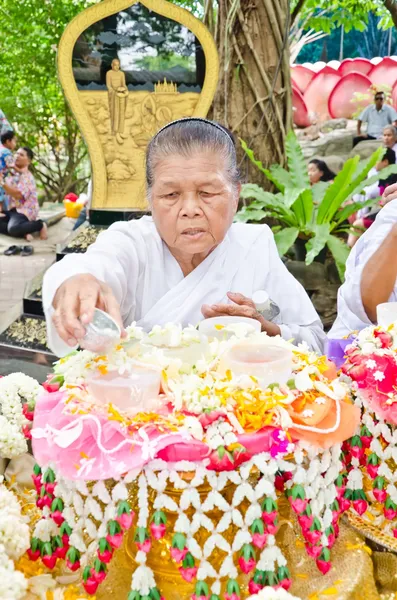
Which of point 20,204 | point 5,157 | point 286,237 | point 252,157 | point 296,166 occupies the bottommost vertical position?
point 20,204

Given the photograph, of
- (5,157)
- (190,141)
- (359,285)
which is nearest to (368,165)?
(359,285)

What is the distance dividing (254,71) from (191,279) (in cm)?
314

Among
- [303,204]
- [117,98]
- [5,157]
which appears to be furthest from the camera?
[5,157]

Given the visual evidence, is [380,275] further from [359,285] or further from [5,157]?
[5,157]

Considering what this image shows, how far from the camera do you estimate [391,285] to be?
6.25 feet

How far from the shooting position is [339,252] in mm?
5289

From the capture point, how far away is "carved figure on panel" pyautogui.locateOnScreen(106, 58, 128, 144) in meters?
4.30

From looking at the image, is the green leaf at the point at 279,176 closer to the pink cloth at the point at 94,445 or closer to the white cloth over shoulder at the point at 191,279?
the white cloth over shoulder at the point at 191,279

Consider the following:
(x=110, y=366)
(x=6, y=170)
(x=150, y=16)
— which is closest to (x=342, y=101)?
(x=6, y=170)

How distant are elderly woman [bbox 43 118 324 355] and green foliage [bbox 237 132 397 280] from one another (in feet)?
9.84

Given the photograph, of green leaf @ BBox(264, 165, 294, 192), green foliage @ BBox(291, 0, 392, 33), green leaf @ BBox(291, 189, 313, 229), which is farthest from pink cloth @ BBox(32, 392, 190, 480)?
green foliage @ BBox(291, 0, 392, 33)

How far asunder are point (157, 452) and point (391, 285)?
111 cm

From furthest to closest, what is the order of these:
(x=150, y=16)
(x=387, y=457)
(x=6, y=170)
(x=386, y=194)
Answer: (x=6, y=170) < (x=150, y=16) < (x=386, y=194) < (x=387, y=457)

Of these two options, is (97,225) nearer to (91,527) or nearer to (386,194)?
(386,194)
